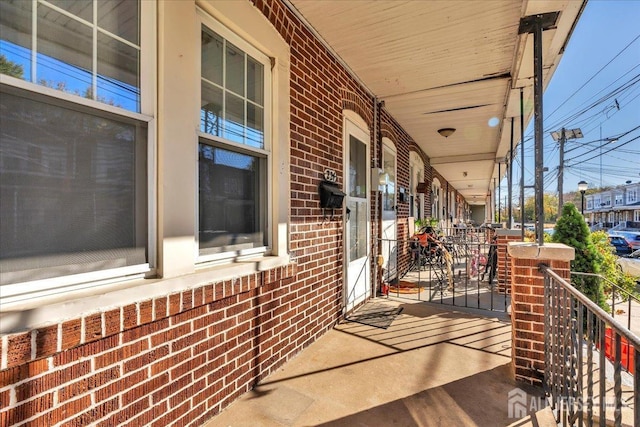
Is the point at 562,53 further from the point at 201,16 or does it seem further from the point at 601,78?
the point at 601,78

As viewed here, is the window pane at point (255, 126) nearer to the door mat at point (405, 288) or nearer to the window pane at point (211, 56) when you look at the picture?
the window pane at point (211, 56)

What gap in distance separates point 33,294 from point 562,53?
439 centimetres

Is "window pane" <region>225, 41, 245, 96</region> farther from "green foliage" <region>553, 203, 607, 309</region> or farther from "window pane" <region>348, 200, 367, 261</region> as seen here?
"green foliage" <region>553, 203, 607, 309</region>

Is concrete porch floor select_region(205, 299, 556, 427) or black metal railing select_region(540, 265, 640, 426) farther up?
black metal railing select_region(540, 265, 640, 426)

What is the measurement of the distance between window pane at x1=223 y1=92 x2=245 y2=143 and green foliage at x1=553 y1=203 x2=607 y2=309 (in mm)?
4075

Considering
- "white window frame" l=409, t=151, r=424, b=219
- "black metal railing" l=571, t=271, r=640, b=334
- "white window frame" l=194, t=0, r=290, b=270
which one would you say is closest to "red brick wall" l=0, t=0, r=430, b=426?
"white window frame" l=194, t=0, r=290, b=270

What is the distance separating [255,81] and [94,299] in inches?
76.1

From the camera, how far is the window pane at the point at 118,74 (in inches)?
59.3

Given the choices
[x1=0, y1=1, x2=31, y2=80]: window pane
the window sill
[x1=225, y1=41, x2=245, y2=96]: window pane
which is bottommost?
the window sill

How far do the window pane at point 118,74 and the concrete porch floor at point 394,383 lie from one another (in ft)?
6.53

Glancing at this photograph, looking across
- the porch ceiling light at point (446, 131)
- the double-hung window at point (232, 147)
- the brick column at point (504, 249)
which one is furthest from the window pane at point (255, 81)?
the porch ceiling light at point (446, 131)

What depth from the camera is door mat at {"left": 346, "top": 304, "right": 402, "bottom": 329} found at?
3677mm

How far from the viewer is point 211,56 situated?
2.12 m

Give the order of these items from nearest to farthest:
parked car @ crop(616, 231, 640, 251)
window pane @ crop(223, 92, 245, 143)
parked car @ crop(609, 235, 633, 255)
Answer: window pane @ crop(223, 92, 245, 143), parked car @ crop(609, 235, 633, 255), parked car @ crop(616, 231, 640, 251)
